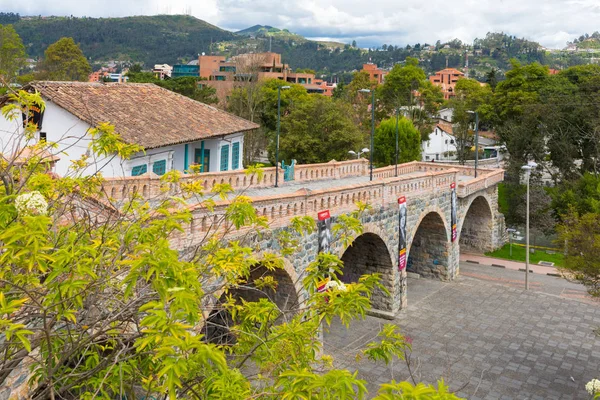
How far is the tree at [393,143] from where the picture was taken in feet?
138

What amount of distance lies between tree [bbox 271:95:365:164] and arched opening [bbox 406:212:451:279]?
1647 centimetres

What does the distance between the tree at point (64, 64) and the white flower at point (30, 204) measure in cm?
5304

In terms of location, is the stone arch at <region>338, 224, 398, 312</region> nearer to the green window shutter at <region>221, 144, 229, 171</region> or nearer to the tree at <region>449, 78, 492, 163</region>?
the green window shutter at <region>221, 144, 229, 171</region>

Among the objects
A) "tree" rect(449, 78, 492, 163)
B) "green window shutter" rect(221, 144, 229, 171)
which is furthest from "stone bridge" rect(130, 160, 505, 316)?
"tree" rect(449, 78, 492, 163)

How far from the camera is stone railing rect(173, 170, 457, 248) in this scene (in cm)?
1194

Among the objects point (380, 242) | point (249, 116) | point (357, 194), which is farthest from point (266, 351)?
point (249, 116)

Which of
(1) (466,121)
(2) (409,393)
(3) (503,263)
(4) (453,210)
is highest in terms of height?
(1) (466,121)

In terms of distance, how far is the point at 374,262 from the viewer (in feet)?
71.9

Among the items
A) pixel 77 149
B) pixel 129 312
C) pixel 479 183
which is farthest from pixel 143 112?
pixel 479 183

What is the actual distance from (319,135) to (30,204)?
1547 inches

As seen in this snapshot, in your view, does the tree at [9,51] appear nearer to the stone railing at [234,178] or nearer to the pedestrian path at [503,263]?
the stone railing at [234,178]

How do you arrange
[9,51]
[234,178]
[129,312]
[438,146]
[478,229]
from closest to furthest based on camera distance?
1. [129,312]
2. [234,178]
3. [478,229]
4. [9,51]
5. [438,146]

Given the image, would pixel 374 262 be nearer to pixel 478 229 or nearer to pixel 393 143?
pixel 478 229

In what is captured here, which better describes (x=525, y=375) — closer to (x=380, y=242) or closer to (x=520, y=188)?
(x=380, y=242)
